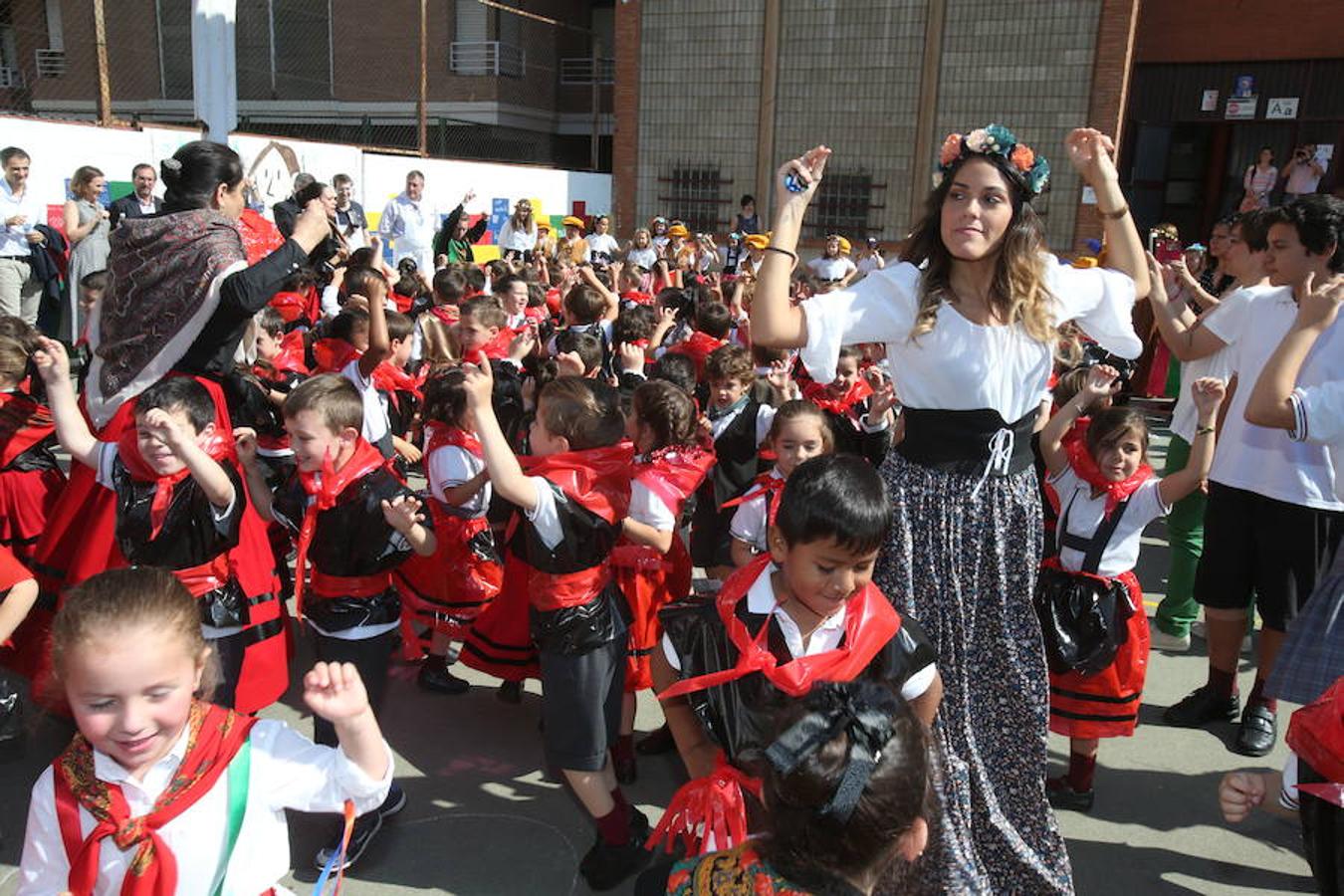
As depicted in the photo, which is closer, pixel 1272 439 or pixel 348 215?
pixel 1272 439

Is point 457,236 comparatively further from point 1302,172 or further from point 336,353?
point 1302,172

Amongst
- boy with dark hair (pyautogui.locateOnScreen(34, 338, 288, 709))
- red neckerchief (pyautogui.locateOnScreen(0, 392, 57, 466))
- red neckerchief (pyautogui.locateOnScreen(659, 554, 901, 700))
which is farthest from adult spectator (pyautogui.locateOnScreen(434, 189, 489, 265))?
red neckerchief (pyautogui.locateOnScreen(659, 554, 901, 700))

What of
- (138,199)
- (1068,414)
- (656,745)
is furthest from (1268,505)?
(138,199)

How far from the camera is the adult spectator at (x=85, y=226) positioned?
827 cm

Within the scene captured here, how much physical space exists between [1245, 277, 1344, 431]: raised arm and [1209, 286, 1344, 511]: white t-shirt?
16.5 inches

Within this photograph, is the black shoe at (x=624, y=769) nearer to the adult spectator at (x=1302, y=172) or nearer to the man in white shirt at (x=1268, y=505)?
the man in white shirt at (x=1268, y=505)

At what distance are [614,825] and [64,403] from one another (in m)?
1.86

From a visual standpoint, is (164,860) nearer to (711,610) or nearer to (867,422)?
(711,610)

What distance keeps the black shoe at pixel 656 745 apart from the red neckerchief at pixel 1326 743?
1965 mm

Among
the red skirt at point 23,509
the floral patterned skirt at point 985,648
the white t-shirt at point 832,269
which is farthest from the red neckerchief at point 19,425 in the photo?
the white t-shirt at point 832,269

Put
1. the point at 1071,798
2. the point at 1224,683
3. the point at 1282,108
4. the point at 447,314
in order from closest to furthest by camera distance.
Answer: the point at 1071,798 < the point at 1224,683 < the point at 447,314 < the point at 1282,108

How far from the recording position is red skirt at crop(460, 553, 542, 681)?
3330mm

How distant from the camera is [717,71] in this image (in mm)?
17531

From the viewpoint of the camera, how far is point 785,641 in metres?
1.98
